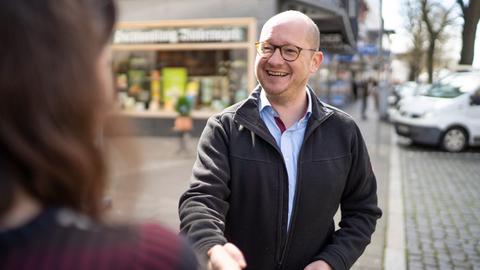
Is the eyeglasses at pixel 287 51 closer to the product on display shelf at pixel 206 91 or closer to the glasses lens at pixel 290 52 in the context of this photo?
the glasses lens at pixel 290 52

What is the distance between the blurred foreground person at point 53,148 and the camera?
0.75 metres

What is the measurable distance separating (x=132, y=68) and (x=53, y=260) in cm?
1346

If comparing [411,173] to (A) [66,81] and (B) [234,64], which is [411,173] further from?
(A) [66,81]

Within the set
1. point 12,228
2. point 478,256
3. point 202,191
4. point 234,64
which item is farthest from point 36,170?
point 234,64

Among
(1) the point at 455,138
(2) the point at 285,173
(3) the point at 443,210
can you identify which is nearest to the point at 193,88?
(1) the point at 455,138

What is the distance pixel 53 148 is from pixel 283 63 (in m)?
1.55

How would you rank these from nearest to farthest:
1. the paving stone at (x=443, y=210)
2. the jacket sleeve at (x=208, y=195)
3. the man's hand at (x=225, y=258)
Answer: the man's hand at (x=225, y=258) < the jacket sleeve at (x=208, y=195) < the paving stone at (x=443, y=210)

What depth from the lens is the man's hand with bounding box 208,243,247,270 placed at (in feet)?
5.09

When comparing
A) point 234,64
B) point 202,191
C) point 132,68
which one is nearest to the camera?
point 202,191

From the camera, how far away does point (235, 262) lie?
157 cm

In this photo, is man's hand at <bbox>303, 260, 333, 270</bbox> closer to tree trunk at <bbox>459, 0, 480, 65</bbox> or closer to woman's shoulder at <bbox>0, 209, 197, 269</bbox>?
woman's shoulder at <bbox>0, 209, 197, 269</bbox>

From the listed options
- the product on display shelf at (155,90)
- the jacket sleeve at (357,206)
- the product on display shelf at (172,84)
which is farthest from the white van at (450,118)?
the jacket sleeve at (357,206)

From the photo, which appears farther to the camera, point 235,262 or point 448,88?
point 448,88

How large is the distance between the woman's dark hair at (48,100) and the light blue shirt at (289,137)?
132 centimetres
